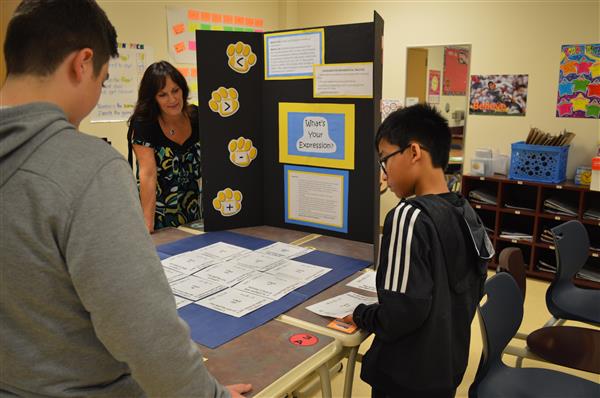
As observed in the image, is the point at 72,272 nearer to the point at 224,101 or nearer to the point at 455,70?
the point at 224,101

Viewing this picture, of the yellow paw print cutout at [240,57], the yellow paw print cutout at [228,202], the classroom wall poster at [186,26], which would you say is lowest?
the yellow paw print cutout at [228,202]

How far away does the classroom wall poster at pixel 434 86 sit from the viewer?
4.59 metres

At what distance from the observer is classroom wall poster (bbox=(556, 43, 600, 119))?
383 centimetres

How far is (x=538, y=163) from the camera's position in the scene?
3.89m

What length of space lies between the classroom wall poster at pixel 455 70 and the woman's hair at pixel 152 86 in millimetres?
2888

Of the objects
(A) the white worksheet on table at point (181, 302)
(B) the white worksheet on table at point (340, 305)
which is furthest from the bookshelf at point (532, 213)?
(A) the white worksheet on table at point (181, 302)

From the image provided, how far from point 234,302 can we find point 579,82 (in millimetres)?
3536

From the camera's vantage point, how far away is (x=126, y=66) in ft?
12.6

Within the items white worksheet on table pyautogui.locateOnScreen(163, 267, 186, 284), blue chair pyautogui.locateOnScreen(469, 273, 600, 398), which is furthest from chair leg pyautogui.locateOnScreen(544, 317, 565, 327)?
white worksheet on table pyautogui.locateOnScreen(163, 267, 186, 284)

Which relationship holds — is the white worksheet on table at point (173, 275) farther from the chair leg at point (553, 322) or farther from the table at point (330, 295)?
the chair leg at point (553, 322)

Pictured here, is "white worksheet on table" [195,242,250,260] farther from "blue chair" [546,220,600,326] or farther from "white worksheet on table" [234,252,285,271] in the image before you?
Answer: "blue chair" [546,220,600,326]

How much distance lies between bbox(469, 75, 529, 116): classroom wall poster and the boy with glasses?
302 cm

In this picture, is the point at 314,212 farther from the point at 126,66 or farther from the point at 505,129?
the point at 505,129

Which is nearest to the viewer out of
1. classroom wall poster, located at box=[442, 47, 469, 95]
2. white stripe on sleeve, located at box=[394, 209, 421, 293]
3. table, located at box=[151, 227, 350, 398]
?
table, located at box=[151, 227, 350, 398]
